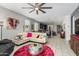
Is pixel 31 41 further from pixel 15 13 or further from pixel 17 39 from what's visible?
pixel 15 13

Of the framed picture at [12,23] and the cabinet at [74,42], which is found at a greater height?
the framed picture at [12,23]

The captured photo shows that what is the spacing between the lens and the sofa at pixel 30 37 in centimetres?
207

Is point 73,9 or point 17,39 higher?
point 73,9

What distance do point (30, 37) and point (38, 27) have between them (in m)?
0.23

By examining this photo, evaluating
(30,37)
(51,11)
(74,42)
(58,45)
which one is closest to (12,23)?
(30,37)

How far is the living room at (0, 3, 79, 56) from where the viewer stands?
78.1 inches

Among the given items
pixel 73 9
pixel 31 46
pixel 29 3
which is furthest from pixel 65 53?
pixel 29 3

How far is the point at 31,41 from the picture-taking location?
2.10 meters

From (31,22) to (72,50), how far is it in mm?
887

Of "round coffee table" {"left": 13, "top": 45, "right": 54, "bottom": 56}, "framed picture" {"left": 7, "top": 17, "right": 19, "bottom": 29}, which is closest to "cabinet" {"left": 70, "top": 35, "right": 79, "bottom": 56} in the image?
"round coffee table" {"left": 13, "top": 45, "right": 54, "bottom": 56}

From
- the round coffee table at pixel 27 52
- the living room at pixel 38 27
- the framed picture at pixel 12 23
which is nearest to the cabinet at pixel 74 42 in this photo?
the living room at pixel 38 27

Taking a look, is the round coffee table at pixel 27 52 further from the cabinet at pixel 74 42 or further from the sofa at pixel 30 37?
the cabinet at pixel 74 42

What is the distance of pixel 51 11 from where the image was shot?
206 centimetres

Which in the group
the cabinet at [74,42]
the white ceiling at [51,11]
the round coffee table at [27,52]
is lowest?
the round coffee table at [27,52]
